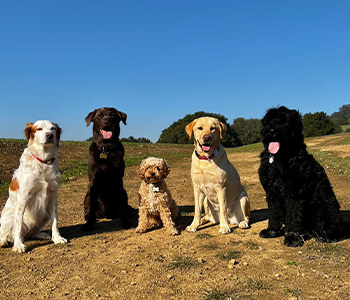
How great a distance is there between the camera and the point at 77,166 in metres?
15.1

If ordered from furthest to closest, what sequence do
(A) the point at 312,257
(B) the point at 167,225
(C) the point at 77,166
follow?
(C) the point at 77,166
(B) the point at 167,225
(A) the point at 312,257

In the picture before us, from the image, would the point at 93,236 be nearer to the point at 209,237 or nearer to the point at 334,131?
the point at 209,237

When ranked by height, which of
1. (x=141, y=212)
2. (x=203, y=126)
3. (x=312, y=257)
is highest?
(x=203, y=126)

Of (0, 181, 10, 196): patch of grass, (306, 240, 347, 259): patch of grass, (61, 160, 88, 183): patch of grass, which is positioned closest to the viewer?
(306, 240, 347, 259): patch of grass

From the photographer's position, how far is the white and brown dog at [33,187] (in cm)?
477

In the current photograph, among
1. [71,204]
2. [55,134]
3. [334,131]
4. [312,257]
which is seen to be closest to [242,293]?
[312,257]

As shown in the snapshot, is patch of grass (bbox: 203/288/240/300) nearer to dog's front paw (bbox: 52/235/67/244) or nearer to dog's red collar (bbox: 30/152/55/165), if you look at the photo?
dog's front paw (bbox: 52/235/67/244)

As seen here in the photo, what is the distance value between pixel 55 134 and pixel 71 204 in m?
3.68

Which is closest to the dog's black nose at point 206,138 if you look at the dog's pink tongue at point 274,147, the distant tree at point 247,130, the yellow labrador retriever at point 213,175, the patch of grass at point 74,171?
the yellow labrador retriever at point 213,175

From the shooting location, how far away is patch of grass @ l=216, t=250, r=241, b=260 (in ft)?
13.6

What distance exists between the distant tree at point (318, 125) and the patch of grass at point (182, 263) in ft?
180

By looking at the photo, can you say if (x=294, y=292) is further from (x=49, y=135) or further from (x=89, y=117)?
(x=89, y=117)

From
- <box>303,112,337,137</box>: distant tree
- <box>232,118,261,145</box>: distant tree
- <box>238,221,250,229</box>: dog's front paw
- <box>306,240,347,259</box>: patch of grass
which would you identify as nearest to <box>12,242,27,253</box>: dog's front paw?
<box>238,221,250,229</box>: dog's front paw

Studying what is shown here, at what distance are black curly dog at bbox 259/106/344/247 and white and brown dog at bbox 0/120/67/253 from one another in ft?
10.7
